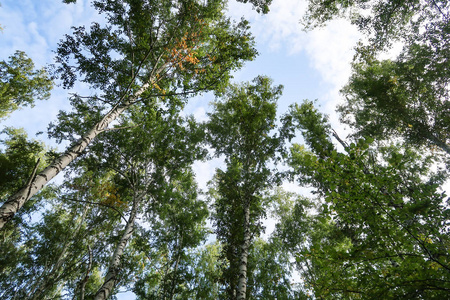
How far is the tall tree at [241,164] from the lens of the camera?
8180 mm

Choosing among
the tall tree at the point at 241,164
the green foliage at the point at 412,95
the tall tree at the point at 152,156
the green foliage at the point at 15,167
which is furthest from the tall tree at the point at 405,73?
the green foliage at the point at 15,167

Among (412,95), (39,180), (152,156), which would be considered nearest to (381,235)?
(39,180)

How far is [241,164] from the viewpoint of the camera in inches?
385

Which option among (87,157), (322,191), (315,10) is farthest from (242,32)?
(322,191)

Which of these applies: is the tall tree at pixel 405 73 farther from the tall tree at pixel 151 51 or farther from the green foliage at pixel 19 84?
the green foliage at pixel 19 84

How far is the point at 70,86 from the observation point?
279 inches

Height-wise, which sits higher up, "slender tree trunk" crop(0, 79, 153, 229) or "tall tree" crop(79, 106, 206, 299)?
"tall tree" crop(79, 106, 206, 299)

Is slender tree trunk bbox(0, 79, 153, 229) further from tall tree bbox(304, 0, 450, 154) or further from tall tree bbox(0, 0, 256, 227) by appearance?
tall tree bbox(304, 0, 450, 154)

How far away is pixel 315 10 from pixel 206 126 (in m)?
9.87

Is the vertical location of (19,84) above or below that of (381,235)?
above

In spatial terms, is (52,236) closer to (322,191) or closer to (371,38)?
(322,191)

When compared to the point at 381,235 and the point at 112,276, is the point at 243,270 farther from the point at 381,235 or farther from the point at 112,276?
the point at 381,235

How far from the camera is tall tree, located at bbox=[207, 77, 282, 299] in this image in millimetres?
8180

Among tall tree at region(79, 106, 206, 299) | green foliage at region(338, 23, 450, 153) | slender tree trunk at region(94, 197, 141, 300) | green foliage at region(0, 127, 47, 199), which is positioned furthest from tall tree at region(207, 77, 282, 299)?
green foliage at region(0, 127, 47, 199)
